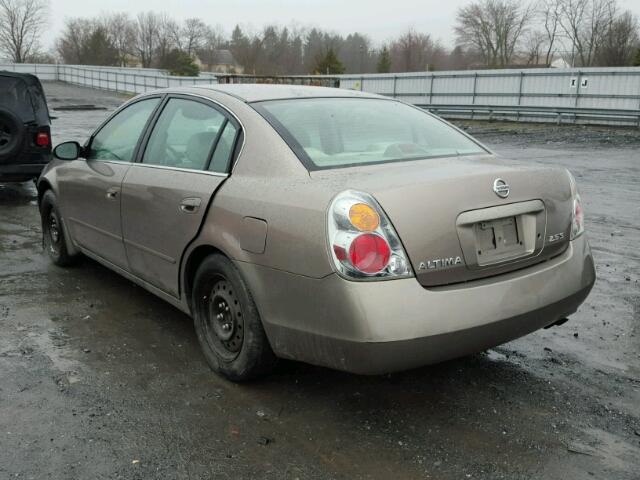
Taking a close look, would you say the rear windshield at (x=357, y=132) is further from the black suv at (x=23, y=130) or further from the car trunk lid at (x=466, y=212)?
the black suv at (x=23, y=130)

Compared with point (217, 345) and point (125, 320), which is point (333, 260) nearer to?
point (217, 345)

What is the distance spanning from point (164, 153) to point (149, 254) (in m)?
0.64

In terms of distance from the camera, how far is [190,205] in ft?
11.2

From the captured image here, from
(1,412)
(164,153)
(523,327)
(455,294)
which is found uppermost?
(164,153)

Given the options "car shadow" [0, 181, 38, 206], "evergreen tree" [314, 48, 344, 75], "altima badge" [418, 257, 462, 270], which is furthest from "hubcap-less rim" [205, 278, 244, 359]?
"evergreen tree" [314, 48, 344, 75]

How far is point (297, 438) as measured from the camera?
2848mm

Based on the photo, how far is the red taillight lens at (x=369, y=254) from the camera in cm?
263

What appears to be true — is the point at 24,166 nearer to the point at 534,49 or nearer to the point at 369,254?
the point at 369,254

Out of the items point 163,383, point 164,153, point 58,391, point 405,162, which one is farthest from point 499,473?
point 164,153

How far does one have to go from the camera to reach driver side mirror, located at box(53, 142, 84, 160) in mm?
4820

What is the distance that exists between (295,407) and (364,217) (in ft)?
3.56

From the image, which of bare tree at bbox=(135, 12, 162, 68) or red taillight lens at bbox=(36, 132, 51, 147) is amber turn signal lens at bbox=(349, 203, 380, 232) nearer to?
red taillight lens at bbox=(36, 132, 51, 147)

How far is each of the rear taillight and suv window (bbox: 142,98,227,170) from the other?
118 centimetres

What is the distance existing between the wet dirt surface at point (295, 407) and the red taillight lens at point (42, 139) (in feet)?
15.1
